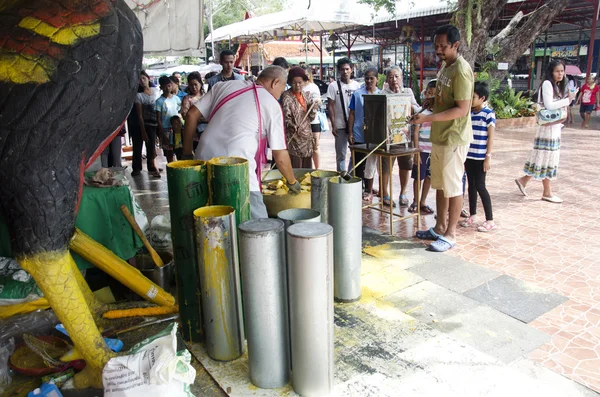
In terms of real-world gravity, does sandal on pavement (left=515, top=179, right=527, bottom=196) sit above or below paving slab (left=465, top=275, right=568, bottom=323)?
above

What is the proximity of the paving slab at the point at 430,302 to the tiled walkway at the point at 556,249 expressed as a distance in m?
0.49

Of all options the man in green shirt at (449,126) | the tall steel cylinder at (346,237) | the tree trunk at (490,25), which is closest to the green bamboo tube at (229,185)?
the tall steel cylinder at (346,237)

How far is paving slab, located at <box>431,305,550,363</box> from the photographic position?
287 cm

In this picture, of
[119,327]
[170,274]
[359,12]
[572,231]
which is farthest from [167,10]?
[359,12]

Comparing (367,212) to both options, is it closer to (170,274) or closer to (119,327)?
(170,274)

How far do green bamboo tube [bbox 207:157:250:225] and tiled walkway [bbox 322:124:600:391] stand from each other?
1.98 m

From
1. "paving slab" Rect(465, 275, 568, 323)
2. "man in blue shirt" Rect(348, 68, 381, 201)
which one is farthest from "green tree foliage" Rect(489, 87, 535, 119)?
"paving slab" Rect(465, 275, 568, 323)

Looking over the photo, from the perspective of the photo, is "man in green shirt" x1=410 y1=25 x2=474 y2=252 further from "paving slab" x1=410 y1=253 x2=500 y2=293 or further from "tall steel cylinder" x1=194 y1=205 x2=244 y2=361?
"tall steel cylinder" x1=194 y1=205 x2=244 y2=361

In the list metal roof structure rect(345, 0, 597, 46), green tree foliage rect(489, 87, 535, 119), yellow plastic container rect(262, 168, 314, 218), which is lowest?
yellow plastic container rect(262, 168, 314, 218)

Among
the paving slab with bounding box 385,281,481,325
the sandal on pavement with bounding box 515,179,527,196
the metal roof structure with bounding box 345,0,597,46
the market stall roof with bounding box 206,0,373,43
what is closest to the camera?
the paving slab with bounding box 385,281,481,325

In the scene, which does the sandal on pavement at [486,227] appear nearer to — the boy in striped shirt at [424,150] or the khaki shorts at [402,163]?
the boy in striped shirt at [424,150]

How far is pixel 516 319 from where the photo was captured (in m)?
3.22

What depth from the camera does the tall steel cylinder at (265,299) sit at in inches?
92.7

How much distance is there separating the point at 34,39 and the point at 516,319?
3.22 metres
